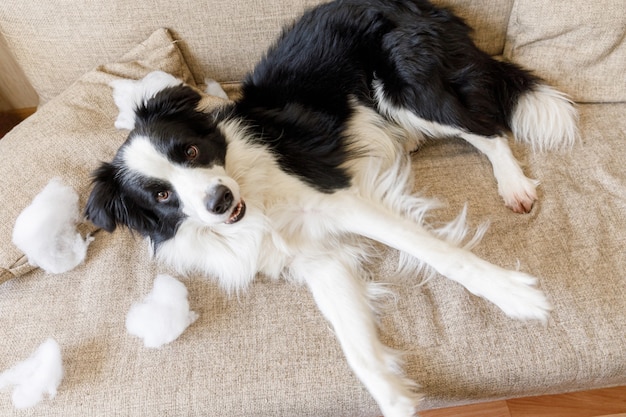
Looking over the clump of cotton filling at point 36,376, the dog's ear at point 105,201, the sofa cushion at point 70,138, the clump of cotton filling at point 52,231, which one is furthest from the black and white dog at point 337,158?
the clump of cotton filling at point 36,376

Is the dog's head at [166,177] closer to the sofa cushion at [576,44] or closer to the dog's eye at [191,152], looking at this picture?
the dog's eye at [191,152]

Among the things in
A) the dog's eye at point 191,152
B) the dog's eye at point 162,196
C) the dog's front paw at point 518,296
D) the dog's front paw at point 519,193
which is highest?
the dog's eye at point 191,152

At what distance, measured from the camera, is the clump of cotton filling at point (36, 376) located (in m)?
1.39

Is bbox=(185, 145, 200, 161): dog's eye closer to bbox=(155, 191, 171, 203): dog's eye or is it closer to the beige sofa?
bbox=(155, 191, 171, 203): dog's eye

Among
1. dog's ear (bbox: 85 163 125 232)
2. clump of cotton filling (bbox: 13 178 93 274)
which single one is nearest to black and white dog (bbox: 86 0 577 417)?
dog's ear (bbox: 85 163 125 232)

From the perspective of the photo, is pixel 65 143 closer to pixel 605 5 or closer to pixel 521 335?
pixel 521 335

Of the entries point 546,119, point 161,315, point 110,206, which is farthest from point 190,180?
point 546,119

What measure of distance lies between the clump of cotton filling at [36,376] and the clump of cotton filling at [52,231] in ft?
1.01

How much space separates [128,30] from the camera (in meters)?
2.07

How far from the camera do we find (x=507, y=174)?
1.74 metres

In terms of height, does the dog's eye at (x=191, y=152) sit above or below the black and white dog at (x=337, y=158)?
above

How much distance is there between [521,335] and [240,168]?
102cm

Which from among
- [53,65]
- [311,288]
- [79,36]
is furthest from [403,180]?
[53,65]

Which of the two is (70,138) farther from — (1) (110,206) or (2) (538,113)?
(2) (538,113)
